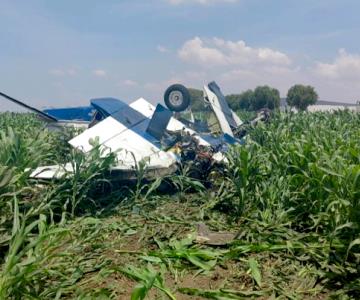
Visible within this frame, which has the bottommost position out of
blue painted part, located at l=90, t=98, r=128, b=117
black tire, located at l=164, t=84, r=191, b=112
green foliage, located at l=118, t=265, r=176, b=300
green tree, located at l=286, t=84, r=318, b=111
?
green foliage, located at l=118, t=265, r=176, b=300

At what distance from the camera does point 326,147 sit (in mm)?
4066

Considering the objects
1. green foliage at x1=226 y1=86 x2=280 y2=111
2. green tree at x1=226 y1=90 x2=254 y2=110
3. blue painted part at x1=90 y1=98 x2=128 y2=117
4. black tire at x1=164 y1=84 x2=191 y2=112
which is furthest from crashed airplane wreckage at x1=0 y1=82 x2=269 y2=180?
green tree at x1=226 y1=90 x2=254 y2=110

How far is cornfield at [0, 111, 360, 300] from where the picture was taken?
7.58 feet

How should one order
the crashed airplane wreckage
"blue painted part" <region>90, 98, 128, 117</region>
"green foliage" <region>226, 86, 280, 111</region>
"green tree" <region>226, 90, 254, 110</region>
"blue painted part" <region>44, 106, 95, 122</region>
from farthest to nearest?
"green tree" <region>226, 90, 254, 110</region> → "green foliage" <region>226, 86, 280, 111</region> → "blue painted part" <region>44, 106, 95, 122</region> → "blue painted part" <region>90, 98, 128, 117</region> → the crashed airplane wreckage

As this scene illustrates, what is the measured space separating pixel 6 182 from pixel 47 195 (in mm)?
427

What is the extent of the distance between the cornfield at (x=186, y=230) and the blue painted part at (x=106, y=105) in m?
2.26

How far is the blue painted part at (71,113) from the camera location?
11.3 metres

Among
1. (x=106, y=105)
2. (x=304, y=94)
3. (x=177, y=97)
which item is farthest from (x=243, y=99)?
(x=106, y=105)

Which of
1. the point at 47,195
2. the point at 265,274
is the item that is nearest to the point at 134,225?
the point at 47,195

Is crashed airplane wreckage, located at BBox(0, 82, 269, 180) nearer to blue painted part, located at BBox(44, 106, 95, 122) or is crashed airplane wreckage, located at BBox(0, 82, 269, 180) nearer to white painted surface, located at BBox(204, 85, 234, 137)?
white painted surface, located at BBox(204, 85, 234, 137)

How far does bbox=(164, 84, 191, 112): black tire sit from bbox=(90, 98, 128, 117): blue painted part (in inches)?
82.3

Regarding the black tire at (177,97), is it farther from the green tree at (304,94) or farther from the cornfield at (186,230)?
the green tree at (304,94)

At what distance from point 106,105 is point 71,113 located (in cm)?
514

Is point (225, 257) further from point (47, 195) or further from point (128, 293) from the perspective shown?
point (47, 195)
